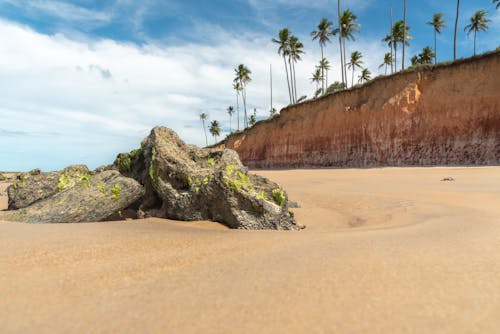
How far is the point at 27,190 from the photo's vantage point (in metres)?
5.58

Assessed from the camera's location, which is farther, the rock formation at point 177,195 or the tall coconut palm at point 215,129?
the tall coconut palm at point 215,129

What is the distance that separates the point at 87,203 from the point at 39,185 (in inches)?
88.1

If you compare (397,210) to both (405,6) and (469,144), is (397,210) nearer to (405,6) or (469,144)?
(469,144)

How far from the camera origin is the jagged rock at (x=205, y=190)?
12.5 feet

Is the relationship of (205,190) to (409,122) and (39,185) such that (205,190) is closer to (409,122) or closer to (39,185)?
(39,185)

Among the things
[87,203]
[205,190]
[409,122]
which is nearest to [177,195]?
[205,190]

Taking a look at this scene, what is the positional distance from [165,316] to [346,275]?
3.49ft

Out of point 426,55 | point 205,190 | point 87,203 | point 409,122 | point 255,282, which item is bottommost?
point 255,282

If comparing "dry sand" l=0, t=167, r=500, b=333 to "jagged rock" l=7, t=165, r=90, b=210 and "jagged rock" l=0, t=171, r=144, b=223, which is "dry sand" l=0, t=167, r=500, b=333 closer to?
"jagged rock" l=0, t=171, r=144, b=223

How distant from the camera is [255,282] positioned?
1.63 meters

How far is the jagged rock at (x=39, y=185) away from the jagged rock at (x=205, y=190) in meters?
1.72

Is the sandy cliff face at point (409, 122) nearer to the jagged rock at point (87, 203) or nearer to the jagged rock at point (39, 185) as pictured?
the jagged rock at point (87, 203)

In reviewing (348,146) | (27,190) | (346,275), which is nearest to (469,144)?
(348,146)

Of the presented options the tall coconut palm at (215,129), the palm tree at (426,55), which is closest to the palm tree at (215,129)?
the tall coconut palm at (215,129)
